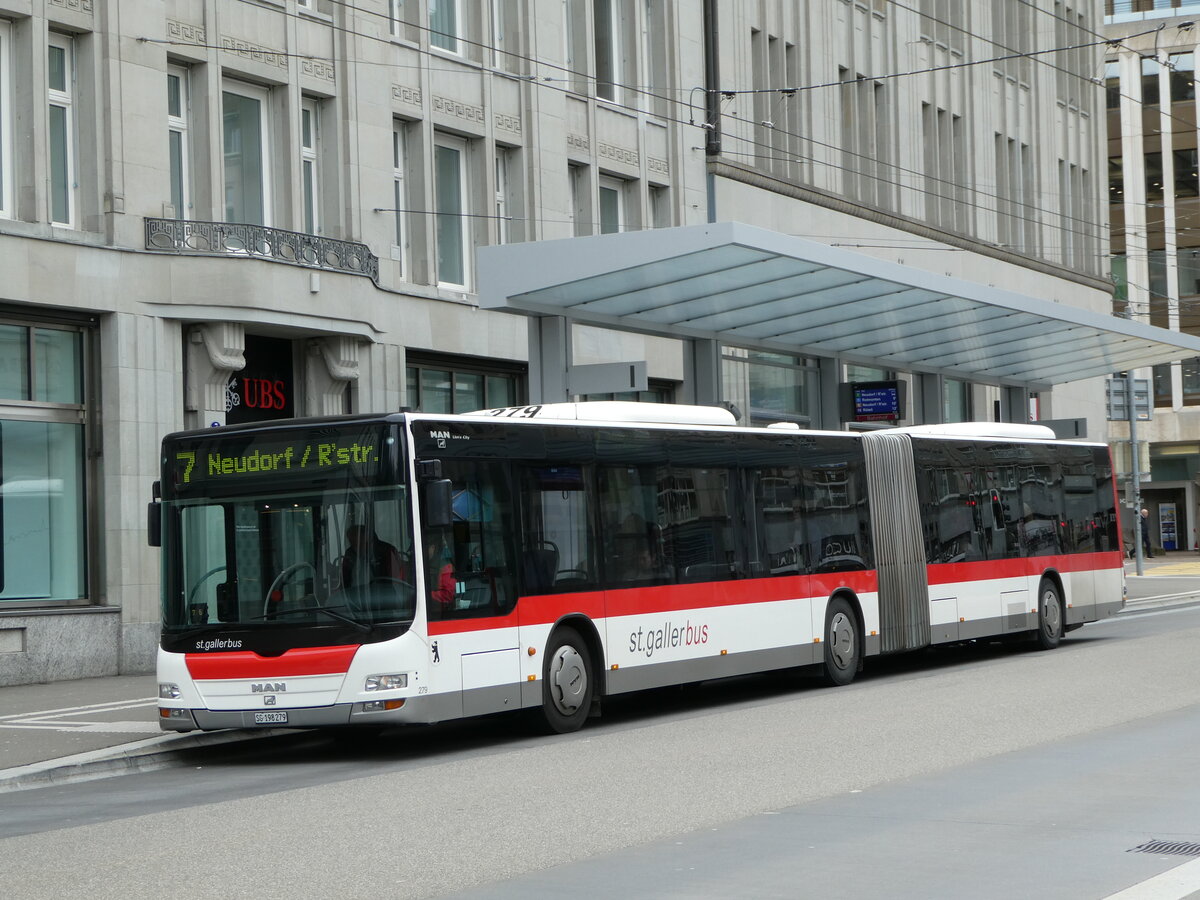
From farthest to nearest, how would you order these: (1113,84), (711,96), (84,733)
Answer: (1113,84) → (711,96) → (84,733)

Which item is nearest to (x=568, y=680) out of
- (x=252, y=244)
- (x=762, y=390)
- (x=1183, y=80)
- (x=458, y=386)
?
(x=252, y=244)

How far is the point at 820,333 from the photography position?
82.0 feet

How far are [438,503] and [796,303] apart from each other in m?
10.2

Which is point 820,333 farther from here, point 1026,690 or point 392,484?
point 392,484

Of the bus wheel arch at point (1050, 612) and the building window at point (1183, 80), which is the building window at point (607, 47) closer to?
the bus wheel arch at point (1050, 612)

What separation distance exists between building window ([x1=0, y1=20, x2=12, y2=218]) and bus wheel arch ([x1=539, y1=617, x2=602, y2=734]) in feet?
33.2

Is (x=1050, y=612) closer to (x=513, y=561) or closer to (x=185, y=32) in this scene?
(x=513, y=561)

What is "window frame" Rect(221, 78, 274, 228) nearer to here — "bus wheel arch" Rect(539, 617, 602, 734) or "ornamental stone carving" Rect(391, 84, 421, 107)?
"ornamental stone carving" Rect(391, 84, 421, 107)

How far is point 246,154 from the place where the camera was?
24.0m

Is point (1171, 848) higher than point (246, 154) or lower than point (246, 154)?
lower

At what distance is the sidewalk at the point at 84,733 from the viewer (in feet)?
42.0

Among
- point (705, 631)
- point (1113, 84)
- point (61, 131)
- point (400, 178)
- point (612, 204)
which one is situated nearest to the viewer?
point (705, 631)

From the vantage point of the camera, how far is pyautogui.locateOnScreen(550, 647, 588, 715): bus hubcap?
572 inches

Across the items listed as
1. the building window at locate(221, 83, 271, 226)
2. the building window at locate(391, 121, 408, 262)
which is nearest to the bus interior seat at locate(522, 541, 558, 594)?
the building window at locate(221, 83, 271, 226)
